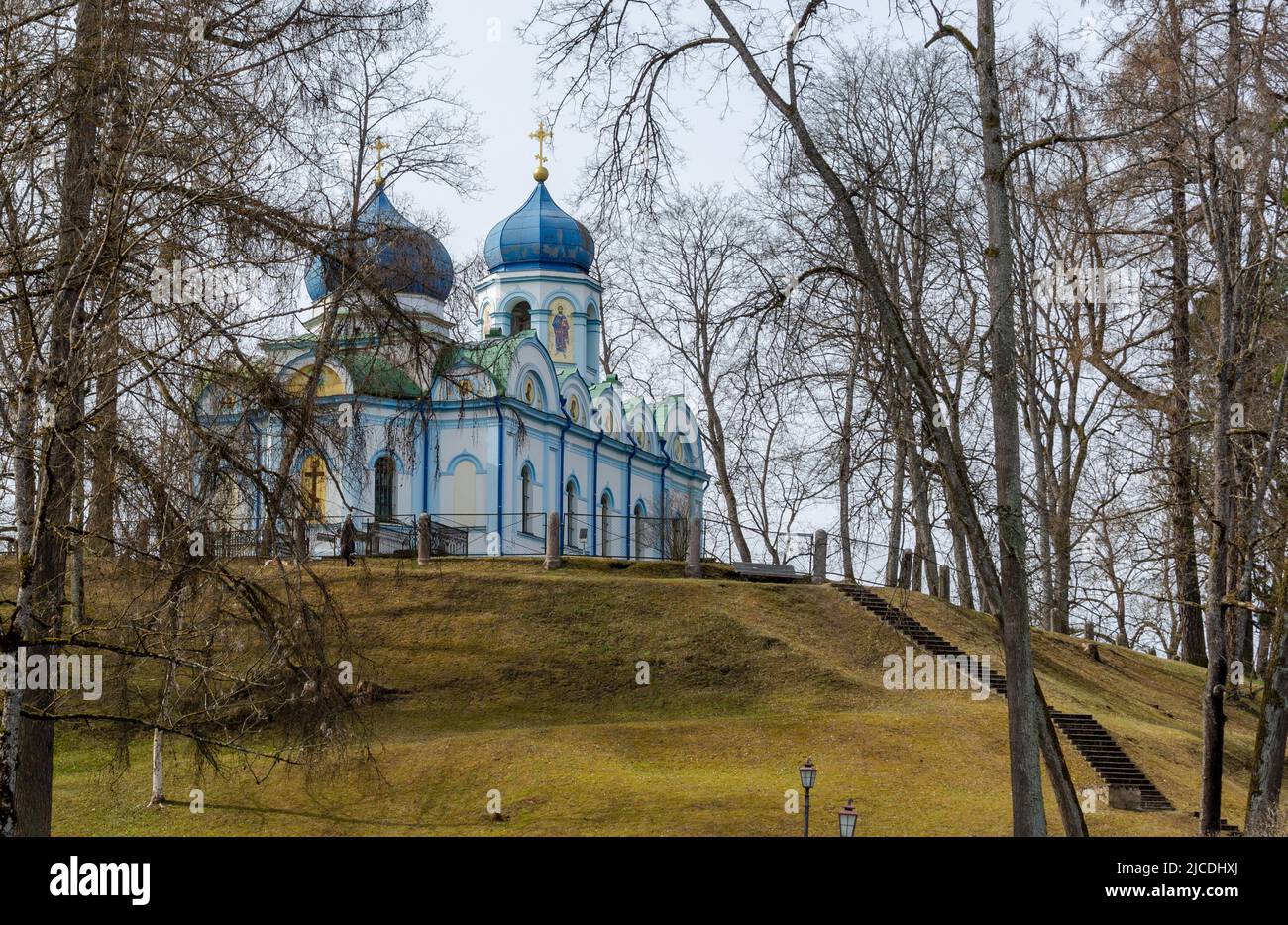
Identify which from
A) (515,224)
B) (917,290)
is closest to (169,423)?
(917,290)

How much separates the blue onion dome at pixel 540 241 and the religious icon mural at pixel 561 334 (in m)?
1.26

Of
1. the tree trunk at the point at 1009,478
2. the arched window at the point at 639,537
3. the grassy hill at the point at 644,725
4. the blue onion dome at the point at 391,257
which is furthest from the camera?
the arched window at the point at 639,537

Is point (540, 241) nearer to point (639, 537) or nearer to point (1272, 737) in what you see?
point (639, 537)

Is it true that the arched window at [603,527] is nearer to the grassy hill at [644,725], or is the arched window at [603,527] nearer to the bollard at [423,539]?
the grassy hill at [644,725]

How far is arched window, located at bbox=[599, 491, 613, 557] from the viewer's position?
42.6 meters

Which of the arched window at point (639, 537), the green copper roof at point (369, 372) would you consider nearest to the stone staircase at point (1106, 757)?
the green copper roof at point (369, 372)

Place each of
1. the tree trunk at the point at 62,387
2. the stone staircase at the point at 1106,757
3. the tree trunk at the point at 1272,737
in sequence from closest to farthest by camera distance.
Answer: the tree trunk at the point at 62,387 < the tree trunk at the point at 1272,737 < the stone staircase at the point at 1106,757

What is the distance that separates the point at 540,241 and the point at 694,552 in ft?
46.0

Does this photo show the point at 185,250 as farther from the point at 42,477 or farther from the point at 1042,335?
the point at 1042,335

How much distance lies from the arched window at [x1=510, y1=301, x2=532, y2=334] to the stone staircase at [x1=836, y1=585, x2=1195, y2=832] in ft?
54.1

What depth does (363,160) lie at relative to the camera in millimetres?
22078

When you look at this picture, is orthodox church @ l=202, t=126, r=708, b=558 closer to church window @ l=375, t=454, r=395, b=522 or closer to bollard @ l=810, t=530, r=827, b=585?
church window @ l=375, t=454, r=395, b=522

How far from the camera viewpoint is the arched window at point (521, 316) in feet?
147

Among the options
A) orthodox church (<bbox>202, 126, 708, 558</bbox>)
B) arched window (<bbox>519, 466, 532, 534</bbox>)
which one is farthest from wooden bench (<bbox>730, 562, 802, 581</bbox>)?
arched window (<bbox>519, 466, 532, 534</bbox>)
